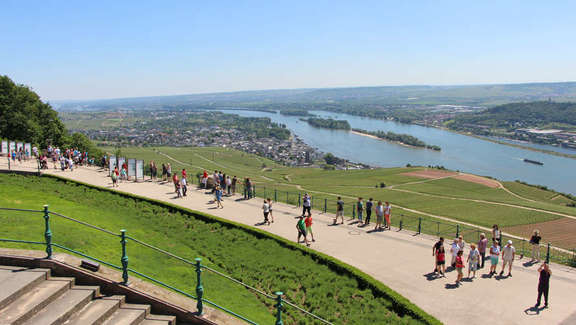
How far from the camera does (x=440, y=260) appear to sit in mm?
13383

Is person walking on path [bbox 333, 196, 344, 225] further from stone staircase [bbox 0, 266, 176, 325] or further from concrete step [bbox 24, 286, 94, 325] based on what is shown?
concrete step [bbox 24, 286, 94, 325]

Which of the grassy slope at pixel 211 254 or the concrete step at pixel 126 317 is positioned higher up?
the concrete step at pixel 126 317

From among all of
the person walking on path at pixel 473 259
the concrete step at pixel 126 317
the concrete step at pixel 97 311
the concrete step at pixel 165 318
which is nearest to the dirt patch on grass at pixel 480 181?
the person walking on path at pixel 473 259

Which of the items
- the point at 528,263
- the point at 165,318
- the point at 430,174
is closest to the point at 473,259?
the point at 528,263

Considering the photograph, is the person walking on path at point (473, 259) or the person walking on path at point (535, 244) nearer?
the person walking on path at point (473, 259)

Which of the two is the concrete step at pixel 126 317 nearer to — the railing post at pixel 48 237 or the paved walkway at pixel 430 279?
the railing post at pixel 48 237

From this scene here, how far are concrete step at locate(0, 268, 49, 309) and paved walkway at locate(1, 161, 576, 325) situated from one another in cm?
983

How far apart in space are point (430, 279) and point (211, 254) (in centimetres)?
770

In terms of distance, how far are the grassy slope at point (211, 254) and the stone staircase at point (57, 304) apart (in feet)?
8.74

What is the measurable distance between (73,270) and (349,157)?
125278mm

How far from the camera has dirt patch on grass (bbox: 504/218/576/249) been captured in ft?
103

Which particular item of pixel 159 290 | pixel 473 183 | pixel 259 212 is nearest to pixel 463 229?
pixel 259 212

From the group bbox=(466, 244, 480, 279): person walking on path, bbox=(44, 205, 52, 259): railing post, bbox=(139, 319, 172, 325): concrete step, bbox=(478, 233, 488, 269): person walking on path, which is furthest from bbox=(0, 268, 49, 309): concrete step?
bbox=(478, 233, 488, 269): person walking on path

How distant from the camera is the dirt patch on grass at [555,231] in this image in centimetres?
3131
